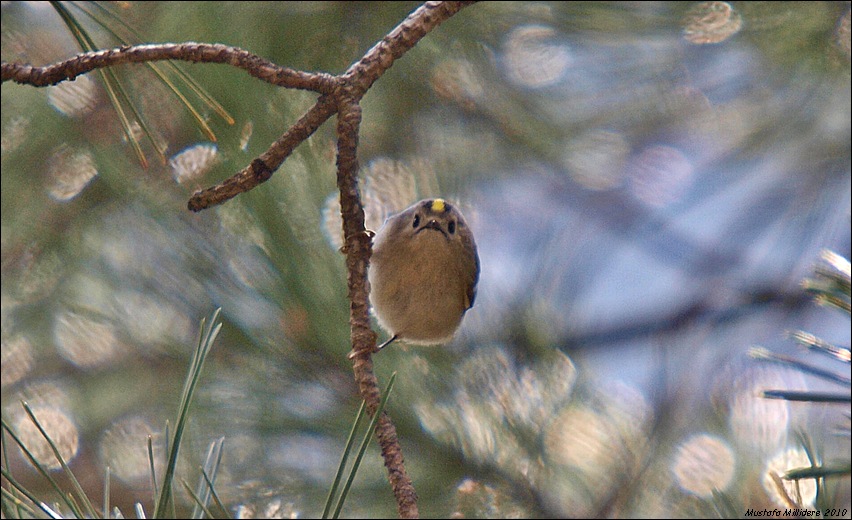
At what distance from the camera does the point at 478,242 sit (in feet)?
4.93

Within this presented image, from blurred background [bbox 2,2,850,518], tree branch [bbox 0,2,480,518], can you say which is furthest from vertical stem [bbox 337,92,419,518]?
blurred background [bbox 2,2,850,518]

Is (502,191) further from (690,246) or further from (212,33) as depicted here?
(212,33)

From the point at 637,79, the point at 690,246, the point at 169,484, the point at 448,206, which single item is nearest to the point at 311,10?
the point at 448,206

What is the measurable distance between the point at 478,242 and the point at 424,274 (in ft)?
0.73

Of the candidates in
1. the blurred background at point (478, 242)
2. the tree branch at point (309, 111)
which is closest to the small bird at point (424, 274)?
the blurred background at point (478, 242)

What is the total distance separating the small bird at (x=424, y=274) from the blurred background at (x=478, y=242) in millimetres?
57

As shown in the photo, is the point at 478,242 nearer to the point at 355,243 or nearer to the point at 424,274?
the point at 424,274

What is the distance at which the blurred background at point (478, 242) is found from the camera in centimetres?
122

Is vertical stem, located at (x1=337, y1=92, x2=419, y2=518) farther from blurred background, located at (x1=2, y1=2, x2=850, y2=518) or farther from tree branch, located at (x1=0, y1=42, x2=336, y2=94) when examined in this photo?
blurred background, located at (x1=2, y1=2, x2=850, y2=518)

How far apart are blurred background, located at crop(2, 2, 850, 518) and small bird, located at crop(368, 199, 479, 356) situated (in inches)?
2.2

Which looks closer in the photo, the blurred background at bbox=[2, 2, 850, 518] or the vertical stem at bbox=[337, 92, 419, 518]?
the vertical stem at bbox=[337, 92, 419, 518]

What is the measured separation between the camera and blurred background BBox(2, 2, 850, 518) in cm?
122

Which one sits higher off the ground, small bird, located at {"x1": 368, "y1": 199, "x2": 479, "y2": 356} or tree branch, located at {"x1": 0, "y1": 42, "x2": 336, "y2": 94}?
tree branch, located at {"x1": 0, "y1": 42, "x2": 336, "y2": 94}

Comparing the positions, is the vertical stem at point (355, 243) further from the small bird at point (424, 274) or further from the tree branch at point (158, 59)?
the small bird at point (424, 274)
